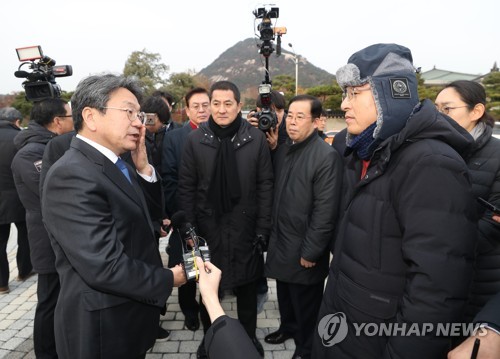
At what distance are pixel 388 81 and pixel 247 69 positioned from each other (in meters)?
130

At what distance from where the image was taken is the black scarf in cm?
300

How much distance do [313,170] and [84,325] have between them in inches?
79.1

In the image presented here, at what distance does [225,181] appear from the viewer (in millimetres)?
3016

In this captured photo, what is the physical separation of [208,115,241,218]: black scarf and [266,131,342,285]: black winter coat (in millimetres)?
415

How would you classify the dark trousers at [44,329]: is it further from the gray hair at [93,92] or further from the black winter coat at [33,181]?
the gray hair at [93,92]

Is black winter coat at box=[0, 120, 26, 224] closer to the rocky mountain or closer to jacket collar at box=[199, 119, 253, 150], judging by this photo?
jacket collar at box=[199, 119, 253, 150]

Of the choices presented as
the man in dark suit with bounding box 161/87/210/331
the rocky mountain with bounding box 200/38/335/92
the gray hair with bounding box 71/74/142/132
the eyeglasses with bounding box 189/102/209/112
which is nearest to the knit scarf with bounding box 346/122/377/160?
the gray hair with bounding box 71/74/142/132

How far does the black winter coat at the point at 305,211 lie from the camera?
2.79 meters

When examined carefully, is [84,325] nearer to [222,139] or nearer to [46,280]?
[46,280]

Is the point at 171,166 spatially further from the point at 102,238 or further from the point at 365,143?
the point at 365,143

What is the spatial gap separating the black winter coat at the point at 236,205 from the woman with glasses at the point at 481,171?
1.67 metres

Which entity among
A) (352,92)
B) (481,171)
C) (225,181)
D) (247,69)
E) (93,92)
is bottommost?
(225,181)

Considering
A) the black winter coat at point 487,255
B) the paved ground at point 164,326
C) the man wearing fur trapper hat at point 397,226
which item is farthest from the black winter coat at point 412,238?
the paved ground at point 164,326

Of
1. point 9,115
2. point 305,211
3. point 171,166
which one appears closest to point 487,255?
point 305,211
